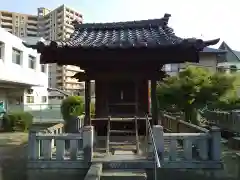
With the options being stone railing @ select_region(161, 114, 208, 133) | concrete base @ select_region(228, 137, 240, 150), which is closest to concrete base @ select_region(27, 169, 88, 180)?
stone railing @ select_region(161, 114, 208, 133)

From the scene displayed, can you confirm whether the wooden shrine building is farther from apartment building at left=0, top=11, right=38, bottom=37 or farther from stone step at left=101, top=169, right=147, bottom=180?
apartment building at left=0, top=11, right=38, bottom=37

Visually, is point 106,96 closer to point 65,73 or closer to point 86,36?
point 86,36

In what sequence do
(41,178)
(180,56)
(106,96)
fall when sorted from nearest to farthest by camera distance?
(41,178)
(180,56)
(106,96)

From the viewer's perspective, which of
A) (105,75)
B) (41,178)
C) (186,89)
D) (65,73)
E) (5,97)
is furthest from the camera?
(65,73)

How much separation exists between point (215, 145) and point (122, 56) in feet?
10.7

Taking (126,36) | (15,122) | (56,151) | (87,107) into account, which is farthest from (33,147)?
(15,122)

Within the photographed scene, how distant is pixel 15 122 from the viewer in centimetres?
2120

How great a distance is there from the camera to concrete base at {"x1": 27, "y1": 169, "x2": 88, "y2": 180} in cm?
702

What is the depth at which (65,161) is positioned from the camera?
7.25 m

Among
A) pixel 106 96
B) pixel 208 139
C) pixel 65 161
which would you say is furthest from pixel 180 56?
pixel 65 161

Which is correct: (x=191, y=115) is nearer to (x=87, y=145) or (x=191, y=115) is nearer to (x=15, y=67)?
(x=87, y=145)

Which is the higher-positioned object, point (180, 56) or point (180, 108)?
point (180, 56)

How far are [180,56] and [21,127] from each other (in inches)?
653

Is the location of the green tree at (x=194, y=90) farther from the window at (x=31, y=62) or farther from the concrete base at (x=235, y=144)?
the window at (x=31, y=62)
